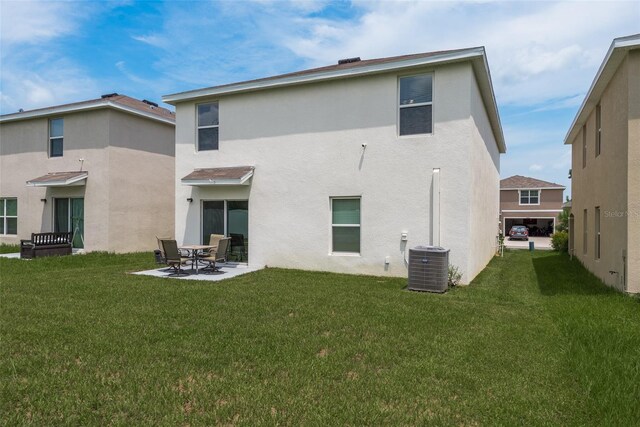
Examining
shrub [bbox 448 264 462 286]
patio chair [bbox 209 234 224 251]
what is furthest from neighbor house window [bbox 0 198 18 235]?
shrub [bbox 448 264 462 286]

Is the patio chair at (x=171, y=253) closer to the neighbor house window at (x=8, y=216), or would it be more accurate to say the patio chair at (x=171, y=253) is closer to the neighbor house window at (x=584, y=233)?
the neighbor house window at (x=8, y=216)

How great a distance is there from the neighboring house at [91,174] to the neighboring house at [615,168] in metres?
16.5

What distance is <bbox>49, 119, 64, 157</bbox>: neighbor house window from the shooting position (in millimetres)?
16656

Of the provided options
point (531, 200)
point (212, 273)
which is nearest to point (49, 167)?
point (212, 273)

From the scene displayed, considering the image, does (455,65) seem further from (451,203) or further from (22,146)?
(22,146)

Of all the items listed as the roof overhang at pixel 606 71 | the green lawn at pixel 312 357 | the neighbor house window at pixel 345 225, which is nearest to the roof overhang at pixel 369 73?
the roof overhang at pixel 606 71

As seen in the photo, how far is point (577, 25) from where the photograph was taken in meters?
10.9

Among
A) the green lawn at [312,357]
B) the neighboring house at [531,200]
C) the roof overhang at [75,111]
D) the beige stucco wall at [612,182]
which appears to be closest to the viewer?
the green lawn at [312,357]

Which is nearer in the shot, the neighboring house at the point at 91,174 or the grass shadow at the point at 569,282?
the grass shadow at the point at 569,282

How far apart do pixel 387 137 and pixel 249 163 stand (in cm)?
458

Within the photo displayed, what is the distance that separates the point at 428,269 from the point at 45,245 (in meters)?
13.9

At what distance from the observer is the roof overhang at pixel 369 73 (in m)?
9.81

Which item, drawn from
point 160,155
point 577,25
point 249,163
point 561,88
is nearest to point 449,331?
point 249,163

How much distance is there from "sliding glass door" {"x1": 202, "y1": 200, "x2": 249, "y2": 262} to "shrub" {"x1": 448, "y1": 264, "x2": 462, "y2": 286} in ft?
21.1
